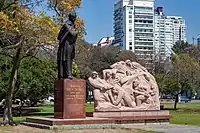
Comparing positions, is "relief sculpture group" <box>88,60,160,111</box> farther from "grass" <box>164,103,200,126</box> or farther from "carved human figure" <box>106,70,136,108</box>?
"grass" <box>164,103,200,126</box>

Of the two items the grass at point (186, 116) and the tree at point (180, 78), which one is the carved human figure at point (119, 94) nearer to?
the grass at point (186, 116)

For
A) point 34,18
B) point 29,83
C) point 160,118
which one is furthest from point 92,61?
point 34,18

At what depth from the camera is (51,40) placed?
879 inches

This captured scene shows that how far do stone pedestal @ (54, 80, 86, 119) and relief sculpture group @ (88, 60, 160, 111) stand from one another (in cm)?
554

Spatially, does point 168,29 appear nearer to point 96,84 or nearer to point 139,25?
point 139,25

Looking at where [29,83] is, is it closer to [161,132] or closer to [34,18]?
[34,18]

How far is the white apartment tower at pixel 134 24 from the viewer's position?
110 metres

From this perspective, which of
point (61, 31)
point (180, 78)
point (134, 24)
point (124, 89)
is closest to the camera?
point (61, 31)

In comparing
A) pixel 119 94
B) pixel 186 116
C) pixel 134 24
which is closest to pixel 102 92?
pixel 119 94

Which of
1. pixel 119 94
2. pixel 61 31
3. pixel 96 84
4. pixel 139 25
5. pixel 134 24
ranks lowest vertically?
pixel 119 94

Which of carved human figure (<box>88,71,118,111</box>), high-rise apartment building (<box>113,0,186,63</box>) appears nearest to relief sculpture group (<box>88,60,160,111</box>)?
carved human figure (<box>88,71,118,111</box>)

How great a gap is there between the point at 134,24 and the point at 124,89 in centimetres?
9058

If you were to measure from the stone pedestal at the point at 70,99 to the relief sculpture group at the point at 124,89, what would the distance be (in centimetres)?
554

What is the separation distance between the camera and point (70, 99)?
19375 mm
